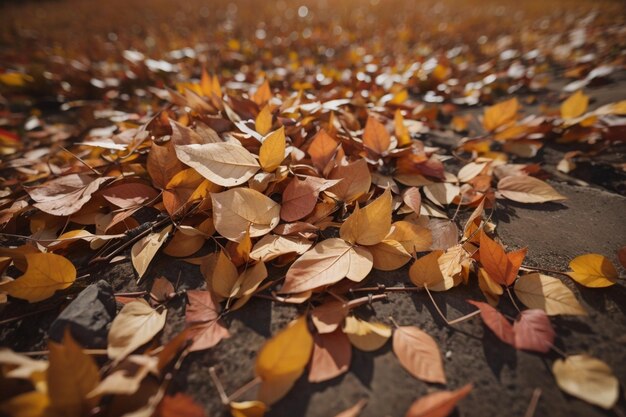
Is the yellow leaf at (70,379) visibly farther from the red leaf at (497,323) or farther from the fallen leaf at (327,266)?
the red leaf at (497,323)

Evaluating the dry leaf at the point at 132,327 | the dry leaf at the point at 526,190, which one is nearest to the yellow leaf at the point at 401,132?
the dry leaf at the point at 526,190

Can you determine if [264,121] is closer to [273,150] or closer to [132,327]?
[273,150]

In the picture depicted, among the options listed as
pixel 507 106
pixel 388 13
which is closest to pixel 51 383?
pixel 507 106

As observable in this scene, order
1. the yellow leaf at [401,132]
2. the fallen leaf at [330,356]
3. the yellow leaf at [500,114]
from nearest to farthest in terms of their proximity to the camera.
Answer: the fallen leaf at [330,356] → the yellow leaf at [401,132] → the yellow leaf at [500,114]

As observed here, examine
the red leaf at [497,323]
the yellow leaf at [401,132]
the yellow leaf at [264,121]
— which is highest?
the yellow leaf at [264,121]

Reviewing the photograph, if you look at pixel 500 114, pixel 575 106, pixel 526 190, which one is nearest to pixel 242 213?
pixel 526 190

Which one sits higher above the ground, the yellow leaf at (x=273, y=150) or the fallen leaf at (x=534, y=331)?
the yellow leaf at (x=273, y=150)
